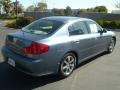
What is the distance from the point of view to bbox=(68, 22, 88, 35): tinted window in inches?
249

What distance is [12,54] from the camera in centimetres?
580

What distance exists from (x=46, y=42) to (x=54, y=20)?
1.23 m

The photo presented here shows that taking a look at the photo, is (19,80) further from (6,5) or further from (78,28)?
(6,5)

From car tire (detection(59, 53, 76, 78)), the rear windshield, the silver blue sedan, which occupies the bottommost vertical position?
car tire (detection(59, 53, 76, 78))

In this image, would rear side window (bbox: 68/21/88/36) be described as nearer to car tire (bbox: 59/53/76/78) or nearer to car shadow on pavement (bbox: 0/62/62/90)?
car tire (bbox: 59/53/76/78)

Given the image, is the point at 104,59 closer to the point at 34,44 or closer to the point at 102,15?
the point at 34,44

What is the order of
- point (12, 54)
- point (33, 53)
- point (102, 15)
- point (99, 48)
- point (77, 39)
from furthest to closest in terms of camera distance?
point (102, 15), point (99, 48), point (77, 39), point (12, 54), point (33, 53)

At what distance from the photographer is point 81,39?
649 centimetres

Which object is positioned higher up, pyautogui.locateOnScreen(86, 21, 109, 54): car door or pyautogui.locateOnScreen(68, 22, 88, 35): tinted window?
pyautogui.locateOnScreen(68, 22, 88, 35): tinted window

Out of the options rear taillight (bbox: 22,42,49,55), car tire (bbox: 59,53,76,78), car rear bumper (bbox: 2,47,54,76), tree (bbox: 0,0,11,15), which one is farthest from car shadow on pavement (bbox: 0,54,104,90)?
tree (bbox: 0,0,11,15)

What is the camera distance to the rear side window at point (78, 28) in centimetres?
630

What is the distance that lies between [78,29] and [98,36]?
44.9 inches

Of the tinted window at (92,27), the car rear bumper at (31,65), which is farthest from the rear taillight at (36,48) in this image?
the tinted window at (92,27)

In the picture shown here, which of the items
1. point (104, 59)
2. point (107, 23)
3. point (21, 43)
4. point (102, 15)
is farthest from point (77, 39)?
point (102, 15)
